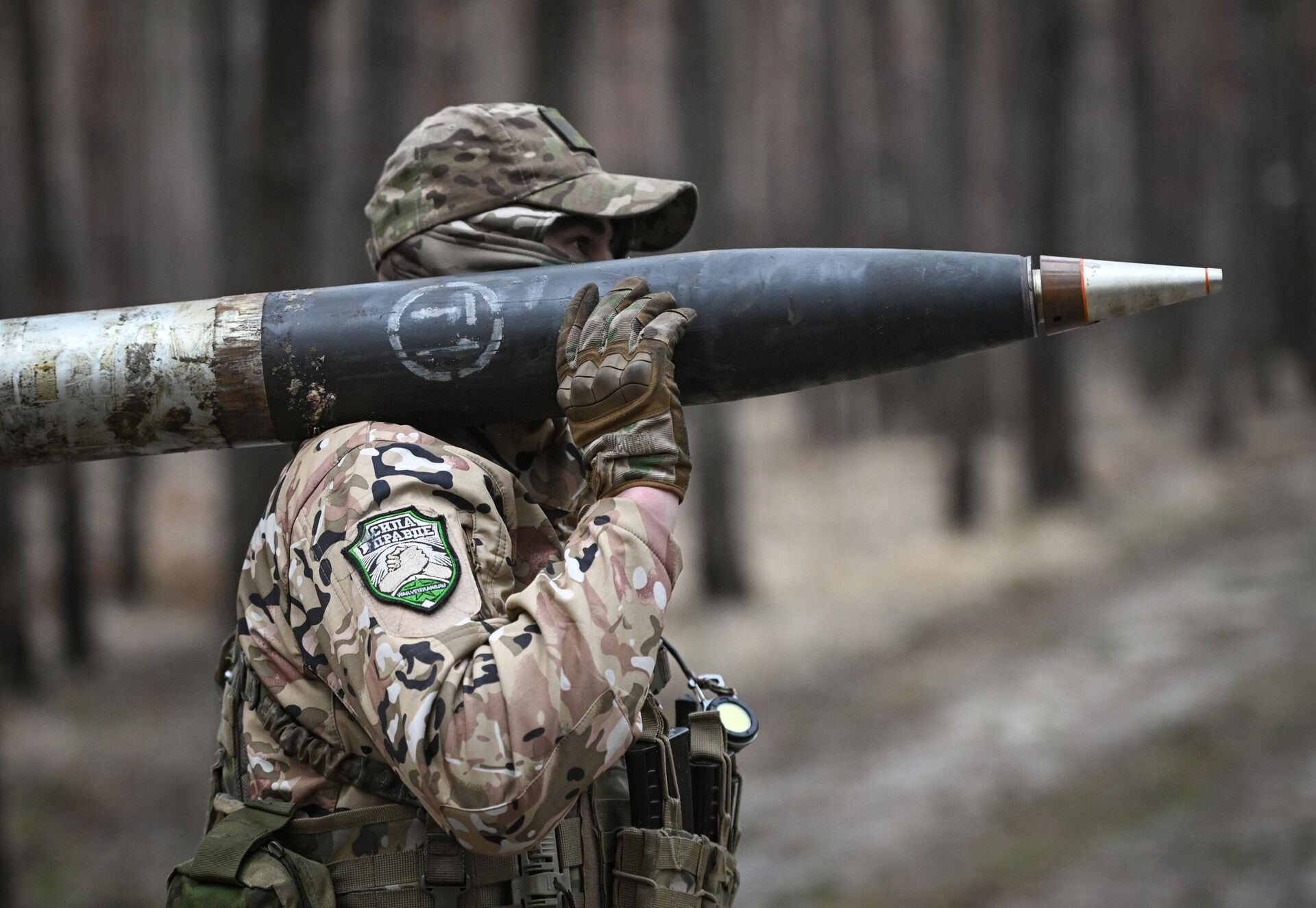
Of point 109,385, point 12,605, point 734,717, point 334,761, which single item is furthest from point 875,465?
point 334,761

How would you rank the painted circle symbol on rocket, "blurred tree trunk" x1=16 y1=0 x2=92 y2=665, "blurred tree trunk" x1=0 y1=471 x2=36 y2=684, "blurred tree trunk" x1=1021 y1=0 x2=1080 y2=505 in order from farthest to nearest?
"blurred tree trunk" x1=1021 y1=0 x2=1080 y2=505 → "blurred tree trunk" x1=16 y1=0 x2=92 y2=665 → "blurred tree trunk" x1=0 y1=471 x2=36 y2=684 → the painted circle symbol on rocket

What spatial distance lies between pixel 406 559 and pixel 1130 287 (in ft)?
4.51

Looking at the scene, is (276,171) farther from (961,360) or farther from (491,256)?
(961,360)

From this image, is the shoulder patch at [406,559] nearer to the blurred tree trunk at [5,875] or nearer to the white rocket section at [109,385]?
the white rocket section at [109,385]

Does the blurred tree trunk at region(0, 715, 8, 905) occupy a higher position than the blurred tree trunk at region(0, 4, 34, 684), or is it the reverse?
the blurred tree trunk at region(0, 4, 34, 684)

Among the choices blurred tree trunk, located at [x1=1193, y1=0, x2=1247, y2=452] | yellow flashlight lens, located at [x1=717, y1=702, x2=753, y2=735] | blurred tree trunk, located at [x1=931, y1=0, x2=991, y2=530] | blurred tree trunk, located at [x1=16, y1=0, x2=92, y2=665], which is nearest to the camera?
yellow flashlight lens, located at [x1=717, y1=702, x2=753, y2=735]

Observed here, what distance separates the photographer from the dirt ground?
6.46 meters

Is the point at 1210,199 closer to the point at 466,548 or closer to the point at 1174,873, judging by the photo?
the point at 1174,873

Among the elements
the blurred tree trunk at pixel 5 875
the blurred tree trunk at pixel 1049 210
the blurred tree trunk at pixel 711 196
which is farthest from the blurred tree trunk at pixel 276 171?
the blurred tree trunk at pixel 1049 210

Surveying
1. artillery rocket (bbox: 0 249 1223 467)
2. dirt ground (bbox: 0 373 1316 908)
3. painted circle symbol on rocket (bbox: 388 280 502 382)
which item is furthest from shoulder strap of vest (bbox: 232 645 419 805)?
dirt ground (bbox: 0 373 1316 908)

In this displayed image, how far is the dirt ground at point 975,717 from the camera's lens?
6465mm

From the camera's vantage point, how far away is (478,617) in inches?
76.3

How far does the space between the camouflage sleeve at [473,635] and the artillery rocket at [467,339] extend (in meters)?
0.28

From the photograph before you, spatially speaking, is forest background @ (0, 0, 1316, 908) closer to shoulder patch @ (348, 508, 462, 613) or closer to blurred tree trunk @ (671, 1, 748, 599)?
blurred tree trunk @ (671, 1, 748, 599)
